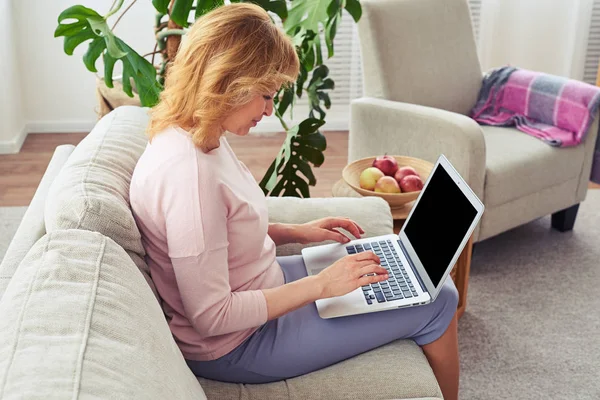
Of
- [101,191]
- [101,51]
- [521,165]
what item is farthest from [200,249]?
[521,165]

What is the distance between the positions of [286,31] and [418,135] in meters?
0.67

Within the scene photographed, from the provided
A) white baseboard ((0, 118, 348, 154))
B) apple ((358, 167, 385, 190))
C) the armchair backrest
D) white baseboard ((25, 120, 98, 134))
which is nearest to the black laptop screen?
apple ((358, 167, 385, 190))

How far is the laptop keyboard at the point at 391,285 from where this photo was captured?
4.87ft

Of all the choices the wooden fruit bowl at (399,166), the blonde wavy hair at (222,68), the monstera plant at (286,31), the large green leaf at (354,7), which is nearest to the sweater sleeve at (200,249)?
the blonde wavy hair at (222,68)

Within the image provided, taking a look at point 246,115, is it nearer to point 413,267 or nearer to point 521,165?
point 413,267

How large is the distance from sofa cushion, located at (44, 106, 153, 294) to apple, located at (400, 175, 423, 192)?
828 millimetres

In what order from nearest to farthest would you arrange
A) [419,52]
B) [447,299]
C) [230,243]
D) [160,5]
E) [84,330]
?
[84,330]
[230,243]
[447,299]
[160,5]
[419,52]

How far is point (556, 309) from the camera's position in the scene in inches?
94.3

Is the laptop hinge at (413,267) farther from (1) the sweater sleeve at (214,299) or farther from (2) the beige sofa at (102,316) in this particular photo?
(1) the sweater sleeve at (214,299)

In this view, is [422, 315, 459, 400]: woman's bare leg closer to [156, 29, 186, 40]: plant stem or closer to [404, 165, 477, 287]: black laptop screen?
[404, 165, 477, 287]: black laptop screen

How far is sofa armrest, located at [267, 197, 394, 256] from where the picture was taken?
1.80 meters

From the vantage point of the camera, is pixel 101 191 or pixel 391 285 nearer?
pixel 101 191

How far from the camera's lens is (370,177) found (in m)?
2.18

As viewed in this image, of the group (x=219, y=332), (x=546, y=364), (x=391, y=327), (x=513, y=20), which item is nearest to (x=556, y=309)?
(x=546, y=364)
